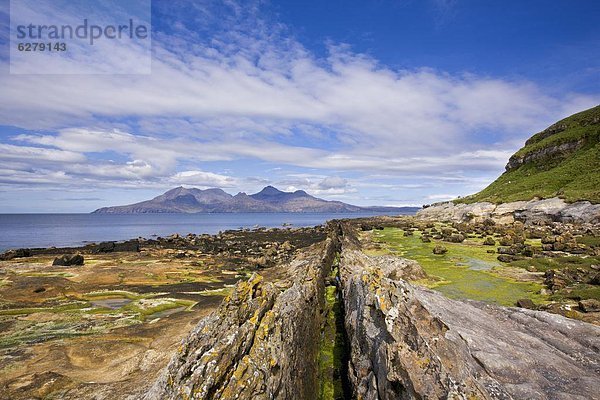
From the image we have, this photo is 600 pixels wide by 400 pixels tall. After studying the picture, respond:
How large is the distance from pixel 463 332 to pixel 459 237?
40.9 meters

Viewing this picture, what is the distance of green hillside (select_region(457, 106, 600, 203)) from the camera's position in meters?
71.6

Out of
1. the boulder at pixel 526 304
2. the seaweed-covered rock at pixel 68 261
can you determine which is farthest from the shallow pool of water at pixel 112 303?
the boulder at pixel 526 304

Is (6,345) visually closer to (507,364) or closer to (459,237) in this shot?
(507,364)

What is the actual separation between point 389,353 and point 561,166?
361 ft

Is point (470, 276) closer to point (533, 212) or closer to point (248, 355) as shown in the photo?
point (248, 355)

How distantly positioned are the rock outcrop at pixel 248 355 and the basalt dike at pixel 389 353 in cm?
3

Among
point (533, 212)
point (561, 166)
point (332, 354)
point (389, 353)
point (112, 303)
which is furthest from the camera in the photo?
point (561, 166)

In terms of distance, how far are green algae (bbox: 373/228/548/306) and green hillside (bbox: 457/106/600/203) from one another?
38.2 metres

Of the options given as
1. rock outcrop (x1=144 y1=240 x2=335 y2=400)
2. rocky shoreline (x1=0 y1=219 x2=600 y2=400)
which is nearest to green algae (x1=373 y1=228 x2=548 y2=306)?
rocky shoreline (x1=0 y1=219 x2=600 y2=400)

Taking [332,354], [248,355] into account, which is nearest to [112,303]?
[332,354]

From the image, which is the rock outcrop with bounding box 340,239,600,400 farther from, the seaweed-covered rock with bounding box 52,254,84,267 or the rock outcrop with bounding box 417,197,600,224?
the rock outcrop with bounding box 417,197,600,224

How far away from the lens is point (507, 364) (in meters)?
9.75

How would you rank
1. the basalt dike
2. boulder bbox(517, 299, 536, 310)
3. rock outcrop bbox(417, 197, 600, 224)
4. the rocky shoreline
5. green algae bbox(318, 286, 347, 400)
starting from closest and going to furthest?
the basalt dike
the rocky shoreline
green algae bbox(318, 286, 347, 400)
boulder bbox(517, 299, 536, 310)
rock outcrop bbox(417, 197, 600, 224)

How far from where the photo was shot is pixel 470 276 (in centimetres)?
2759
